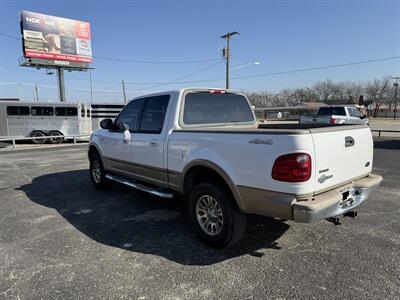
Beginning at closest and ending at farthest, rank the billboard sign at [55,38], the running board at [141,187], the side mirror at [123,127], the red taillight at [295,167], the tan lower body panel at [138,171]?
the red taillight at [295,167], the running board at [141,187], the tan lower body panel at [138,171], the side mirror at [123,127], the billboard sign at [55,38]

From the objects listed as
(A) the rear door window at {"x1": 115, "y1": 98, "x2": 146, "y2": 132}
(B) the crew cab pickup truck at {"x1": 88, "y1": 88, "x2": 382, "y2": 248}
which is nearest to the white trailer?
(A) the rear door window at {"x1": 115, "y1": 98, "x2": 146, "y2": 132}

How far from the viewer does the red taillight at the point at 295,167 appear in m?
2.86

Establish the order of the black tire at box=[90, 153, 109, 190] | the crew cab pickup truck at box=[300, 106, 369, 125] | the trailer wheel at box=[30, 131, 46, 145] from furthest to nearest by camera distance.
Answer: the trailer wheel at box=[30, 131, 46, 145], the crew cab pickup truck at box=[300, 106, 369, 125], the black tire at box=[90, 153, 109, 190]

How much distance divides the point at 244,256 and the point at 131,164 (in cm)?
264

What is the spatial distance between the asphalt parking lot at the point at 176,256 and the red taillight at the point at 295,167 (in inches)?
40.6

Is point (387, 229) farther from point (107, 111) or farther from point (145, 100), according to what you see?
point (107, 111)

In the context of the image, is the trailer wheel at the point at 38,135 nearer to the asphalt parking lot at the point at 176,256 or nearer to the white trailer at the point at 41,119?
the white trailer at the point at 41,119

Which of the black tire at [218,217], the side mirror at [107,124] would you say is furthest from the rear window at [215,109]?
the side mirror at [107,124]

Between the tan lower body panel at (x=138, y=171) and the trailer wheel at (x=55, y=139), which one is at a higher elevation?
the tan lower body panel at (x=138, y=171)

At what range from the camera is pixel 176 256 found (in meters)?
3.57

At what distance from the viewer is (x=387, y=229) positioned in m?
4.25

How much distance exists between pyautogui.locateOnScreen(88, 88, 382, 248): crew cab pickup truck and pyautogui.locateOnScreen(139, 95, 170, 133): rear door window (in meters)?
0.02

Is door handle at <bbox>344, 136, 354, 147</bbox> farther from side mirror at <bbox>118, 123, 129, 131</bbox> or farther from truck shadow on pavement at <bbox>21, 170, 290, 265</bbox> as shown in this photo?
side mirror at <bbox>118, 123, 129, 131</bbox>

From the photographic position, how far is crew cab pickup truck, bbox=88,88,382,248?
2.94 meters
